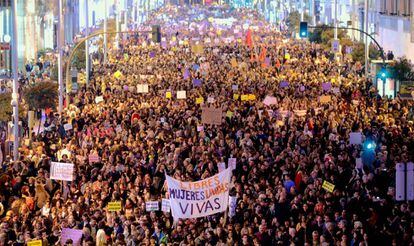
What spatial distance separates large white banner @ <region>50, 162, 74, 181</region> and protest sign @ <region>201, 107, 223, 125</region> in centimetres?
887

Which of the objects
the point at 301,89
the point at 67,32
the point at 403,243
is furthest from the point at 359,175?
the point at 67,32

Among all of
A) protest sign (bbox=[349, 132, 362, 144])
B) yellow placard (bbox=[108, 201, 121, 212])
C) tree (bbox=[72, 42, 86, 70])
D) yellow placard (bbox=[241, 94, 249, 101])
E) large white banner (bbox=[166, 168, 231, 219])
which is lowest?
tree (bbox=[72, 42, 86, 70])

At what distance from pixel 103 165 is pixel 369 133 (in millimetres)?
7499

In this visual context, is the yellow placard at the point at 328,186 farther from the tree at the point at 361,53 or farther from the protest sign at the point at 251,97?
the tree at the point at 361,53

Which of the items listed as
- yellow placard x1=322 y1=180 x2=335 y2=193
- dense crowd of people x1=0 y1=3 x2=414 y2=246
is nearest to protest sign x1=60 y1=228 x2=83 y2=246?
dense crowd of people x1=0 y1=3 x2=414 y2=246

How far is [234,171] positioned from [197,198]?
5.59 meters

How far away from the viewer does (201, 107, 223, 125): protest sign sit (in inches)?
1298

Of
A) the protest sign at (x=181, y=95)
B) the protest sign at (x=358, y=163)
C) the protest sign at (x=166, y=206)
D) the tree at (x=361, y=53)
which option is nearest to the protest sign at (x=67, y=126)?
the protest sign at (x=181, y=95)

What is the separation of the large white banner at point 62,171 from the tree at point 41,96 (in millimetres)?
22825

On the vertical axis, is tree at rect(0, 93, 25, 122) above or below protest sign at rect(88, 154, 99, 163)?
below

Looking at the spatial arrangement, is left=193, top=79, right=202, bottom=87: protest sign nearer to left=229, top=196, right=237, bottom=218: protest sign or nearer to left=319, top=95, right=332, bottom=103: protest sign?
left=319, top=95, right=332, bottom=103: protest sign

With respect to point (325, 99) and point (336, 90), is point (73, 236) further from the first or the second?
point (336, 90)

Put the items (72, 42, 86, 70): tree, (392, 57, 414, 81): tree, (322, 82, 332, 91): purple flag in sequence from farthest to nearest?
(72, 42, 86, 70): tree
(392, 57, 414, 81): tree
(322, 82, 332, 91): purple flag

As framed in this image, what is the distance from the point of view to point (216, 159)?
2620 cm
